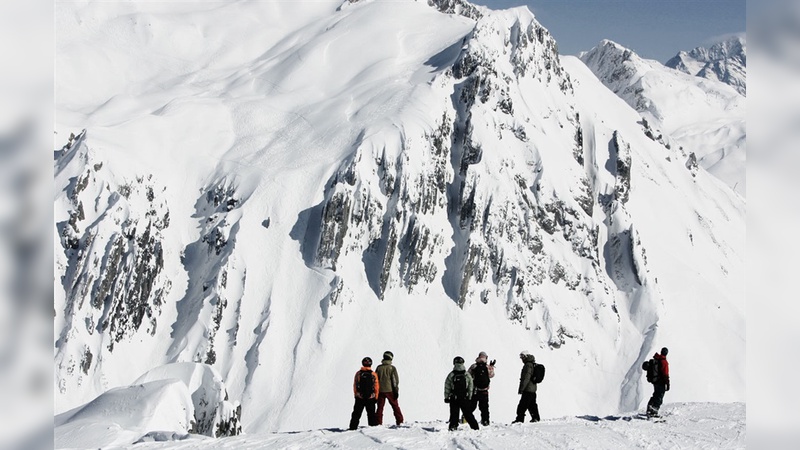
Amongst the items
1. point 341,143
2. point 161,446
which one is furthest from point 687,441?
point 341,143

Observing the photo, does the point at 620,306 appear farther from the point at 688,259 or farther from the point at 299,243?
the point at 299,243

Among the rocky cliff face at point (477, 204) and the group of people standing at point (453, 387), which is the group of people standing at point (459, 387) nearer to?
the group of people standing at point (453, 387)

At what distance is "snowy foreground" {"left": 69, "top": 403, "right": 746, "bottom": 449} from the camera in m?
19.6

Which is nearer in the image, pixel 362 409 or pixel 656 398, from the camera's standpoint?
pixel 362 409

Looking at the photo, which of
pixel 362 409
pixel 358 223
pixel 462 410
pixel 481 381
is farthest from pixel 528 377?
pixel 358 223

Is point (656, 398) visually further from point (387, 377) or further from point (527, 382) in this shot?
point (387, 377)

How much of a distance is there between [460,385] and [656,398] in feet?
27.2

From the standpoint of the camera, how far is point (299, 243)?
327 ft

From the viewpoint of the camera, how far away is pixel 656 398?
2508 centimetres

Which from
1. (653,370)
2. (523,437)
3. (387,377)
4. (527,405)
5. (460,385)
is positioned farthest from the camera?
(527,405)

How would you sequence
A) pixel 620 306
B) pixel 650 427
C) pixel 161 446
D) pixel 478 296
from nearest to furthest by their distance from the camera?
pixel 161 446
pixel 650 427
pixel 478 296
pixel 620 306

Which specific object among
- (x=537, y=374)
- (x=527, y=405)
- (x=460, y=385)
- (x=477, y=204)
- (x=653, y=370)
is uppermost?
(x=477, y=204)
